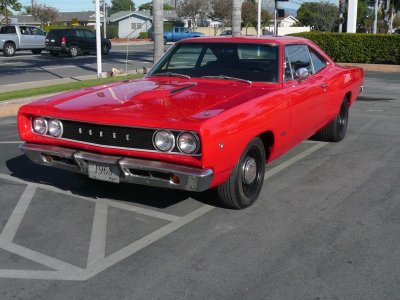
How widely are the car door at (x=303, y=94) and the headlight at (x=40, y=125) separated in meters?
2.47

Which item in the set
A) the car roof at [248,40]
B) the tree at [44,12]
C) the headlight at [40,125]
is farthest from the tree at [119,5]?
the headlight at [40,125]

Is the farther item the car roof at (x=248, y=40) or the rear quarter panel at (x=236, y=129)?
the car roof at (x=248, y=40)

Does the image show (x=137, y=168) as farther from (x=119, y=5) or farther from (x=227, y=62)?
(x=119, y=5)

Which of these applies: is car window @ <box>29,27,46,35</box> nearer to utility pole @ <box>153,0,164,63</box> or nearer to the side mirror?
utility pole @ <box>153,0,164,63</box>

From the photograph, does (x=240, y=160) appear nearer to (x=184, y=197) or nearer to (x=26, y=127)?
(x=184, y=197)

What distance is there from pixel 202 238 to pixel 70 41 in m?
25.5

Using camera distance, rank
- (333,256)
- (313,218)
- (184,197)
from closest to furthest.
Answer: (333,256), (313,218), (184,197)

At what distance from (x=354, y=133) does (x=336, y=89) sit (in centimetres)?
181

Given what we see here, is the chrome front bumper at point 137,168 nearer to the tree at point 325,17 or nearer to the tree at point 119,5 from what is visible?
the tree at point 325,17

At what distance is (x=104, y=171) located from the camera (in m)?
4.50

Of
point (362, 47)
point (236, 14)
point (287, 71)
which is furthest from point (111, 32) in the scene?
point (287, 71)

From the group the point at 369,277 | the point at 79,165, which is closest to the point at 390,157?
the point at 369,277

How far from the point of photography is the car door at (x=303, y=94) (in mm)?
5633

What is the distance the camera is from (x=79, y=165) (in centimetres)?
462
